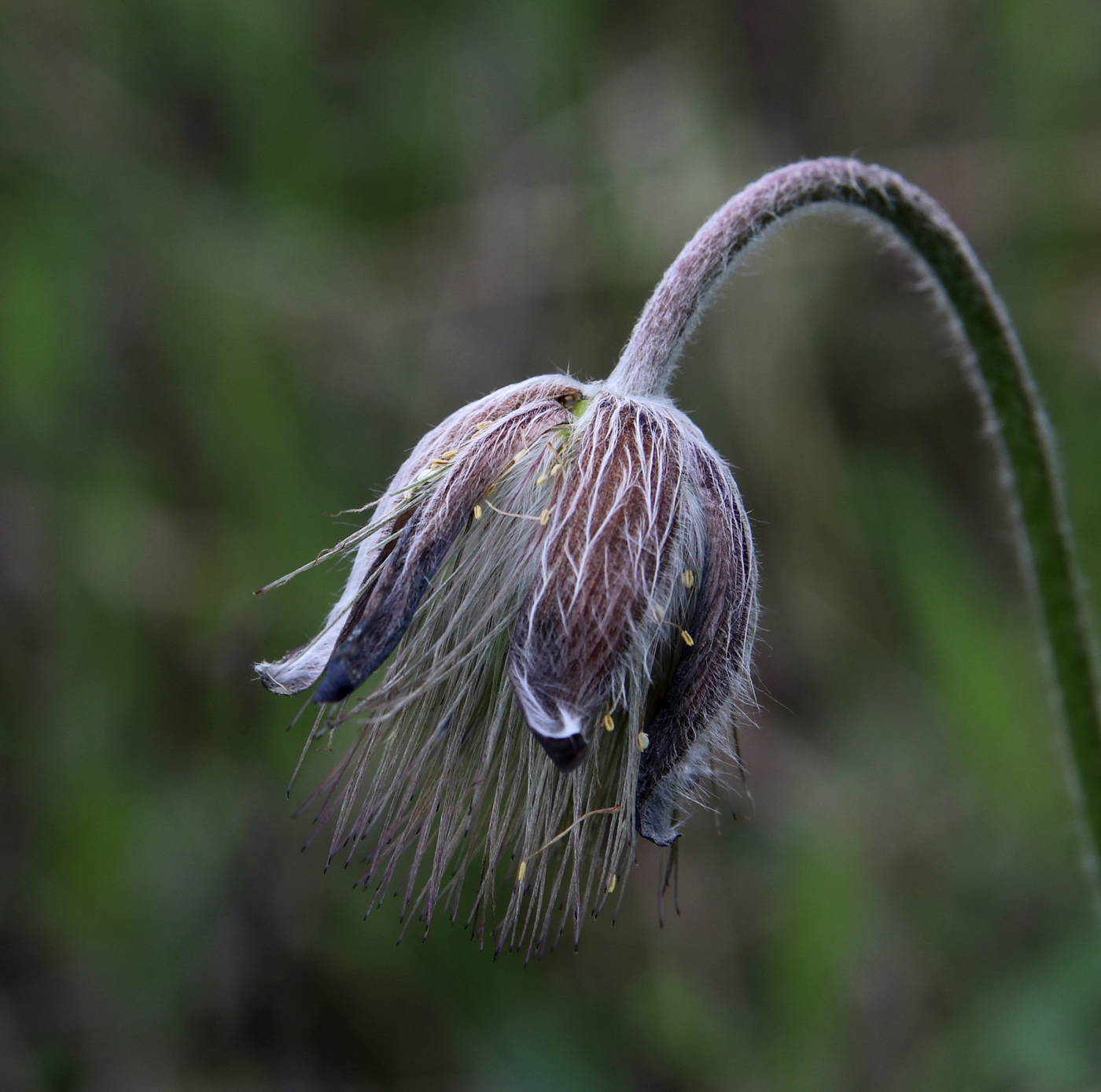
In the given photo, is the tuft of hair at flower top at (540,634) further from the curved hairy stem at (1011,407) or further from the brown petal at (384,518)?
the curved hairy stem at (1011,407)

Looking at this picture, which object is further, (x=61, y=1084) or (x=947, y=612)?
(x=947, y=612)

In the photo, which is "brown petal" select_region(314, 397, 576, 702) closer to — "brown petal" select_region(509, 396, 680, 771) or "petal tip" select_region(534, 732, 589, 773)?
"brown petal" select_region(509, 396, 680, 771)

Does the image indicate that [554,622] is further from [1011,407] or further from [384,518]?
[1011,407]

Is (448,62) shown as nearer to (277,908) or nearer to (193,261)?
(193,261)

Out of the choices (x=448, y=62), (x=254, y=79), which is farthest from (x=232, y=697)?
(x=448, y=62)

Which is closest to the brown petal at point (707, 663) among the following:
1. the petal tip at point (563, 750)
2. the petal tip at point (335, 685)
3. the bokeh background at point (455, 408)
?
the petal tip at point (563, 750)

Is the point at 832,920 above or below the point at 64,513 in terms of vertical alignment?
below

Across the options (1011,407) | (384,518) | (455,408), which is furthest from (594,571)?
(455,408)
